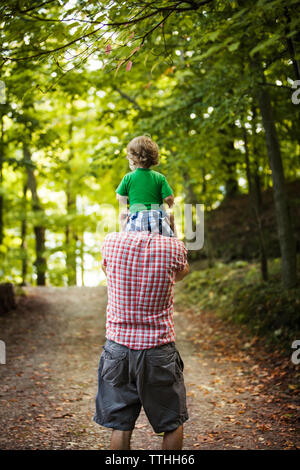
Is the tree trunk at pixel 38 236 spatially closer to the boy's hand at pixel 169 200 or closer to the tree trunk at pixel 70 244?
the tree trunk at pixel 70 244

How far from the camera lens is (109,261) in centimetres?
257

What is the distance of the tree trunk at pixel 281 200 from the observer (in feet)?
25.7

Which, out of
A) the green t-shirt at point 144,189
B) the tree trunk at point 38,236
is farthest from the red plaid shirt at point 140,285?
the tree trunk at point 38,236

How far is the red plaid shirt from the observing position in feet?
8.23

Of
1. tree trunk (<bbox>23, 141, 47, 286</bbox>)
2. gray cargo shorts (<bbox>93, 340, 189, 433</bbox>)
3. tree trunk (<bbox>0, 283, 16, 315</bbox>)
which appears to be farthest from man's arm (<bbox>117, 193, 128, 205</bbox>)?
tree trunk (<bbox>23, 141, 47, 286</bbox>)

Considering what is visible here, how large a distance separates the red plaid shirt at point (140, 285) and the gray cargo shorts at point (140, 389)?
8cm

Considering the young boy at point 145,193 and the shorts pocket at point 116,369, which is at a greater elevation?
the young boy at point 145,193

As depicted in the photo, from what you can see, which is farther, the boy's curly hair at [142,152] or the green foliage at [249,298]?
the green foliage at [249,298]

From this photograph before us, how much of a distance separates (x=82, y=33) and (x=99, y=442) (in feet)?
→ 12.2

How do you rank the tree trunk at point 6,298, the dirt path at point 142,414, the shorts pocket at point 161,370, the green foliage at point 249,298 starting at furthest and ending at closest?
the tree trunk at point 6,298 < the green foliage at point 249,298 < the dirt path at point 142,414 < the shorts pocket at point 161,370

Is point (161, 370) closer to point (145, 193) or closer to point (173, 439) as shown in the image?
point (173, 439)

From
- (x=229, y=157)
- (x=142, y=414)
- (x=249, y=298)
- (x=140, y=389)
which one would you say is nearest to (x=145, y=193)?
(x=140, y=389)

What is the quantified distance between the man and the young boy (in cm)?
17
